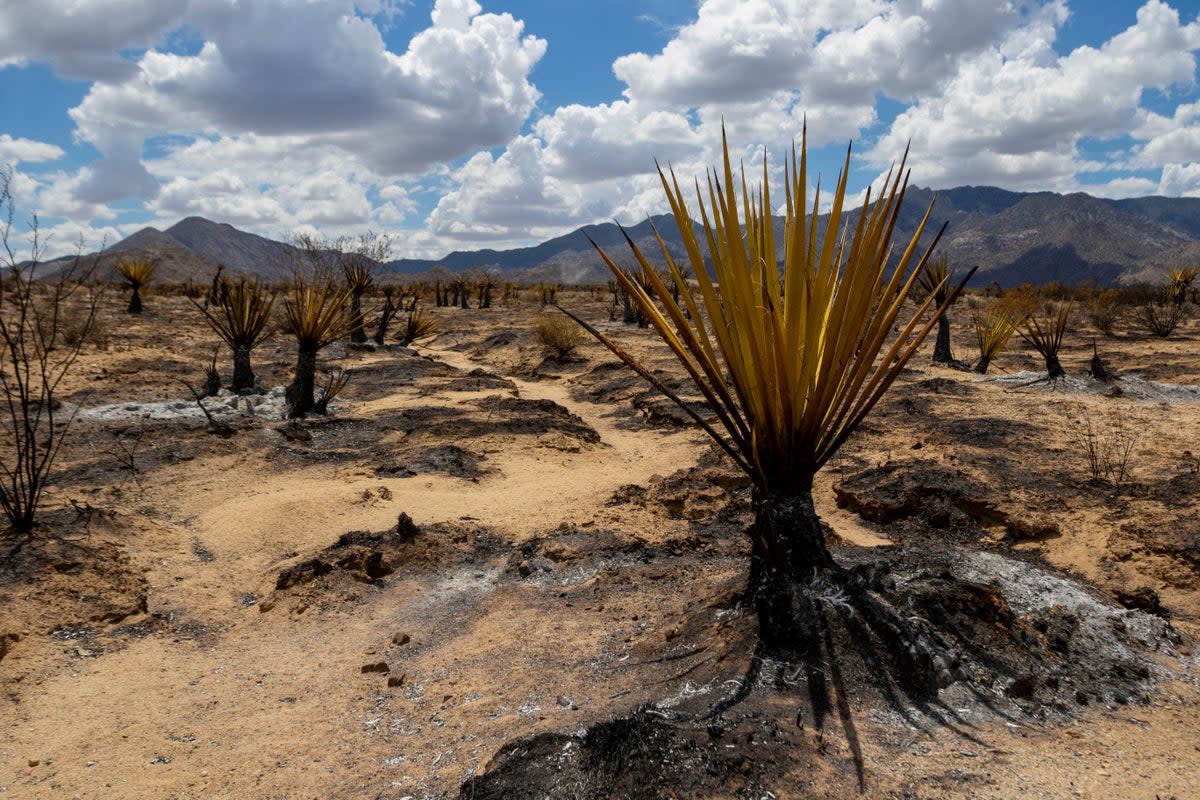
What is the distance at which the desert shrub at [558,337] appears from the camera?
53.6 feet

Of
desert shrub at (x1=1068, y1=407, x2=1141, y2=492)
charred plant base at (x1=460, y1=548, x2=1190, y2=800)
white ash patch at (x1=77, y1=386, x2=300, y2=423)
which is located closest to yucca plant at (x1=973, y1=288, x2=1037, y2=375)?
desert shrub at (x1=1068, y1=407, x2=1141, y2=492)

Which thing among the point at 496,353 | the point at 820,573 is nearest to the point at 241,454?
the point at 820,573

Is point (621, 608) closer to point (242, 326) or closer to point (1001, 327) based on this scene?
point (242, 326)

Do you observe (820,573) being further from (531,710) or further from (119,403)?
(119,403)

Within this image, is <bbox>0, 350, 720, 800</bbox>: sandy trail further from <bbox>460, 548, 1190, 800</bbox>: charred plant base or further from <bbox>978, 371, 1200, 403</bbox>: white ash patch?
<bbox>978, 371, 1200, 403</bbox>: white ash patch

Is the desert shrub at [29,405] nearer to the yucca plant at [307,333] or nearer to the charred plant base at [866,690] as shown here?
the yucca plant at [307,333]

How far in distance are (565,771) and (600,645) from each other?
56.0 inches

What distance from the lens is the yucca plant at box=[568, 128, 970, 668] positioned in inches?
104

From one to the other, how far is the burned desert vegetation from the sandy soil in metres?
0.02

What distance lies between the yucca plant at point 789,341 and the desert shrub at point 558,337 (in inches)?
528

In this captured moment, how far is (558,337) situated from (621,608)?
41.9 feet

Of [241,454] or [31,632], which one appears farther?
[241,454]

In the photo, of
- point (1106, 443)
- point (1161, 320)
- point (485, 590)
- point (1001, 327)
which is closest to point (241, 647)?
point (485, 590)

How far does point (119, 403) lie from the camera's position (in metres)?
9.88
